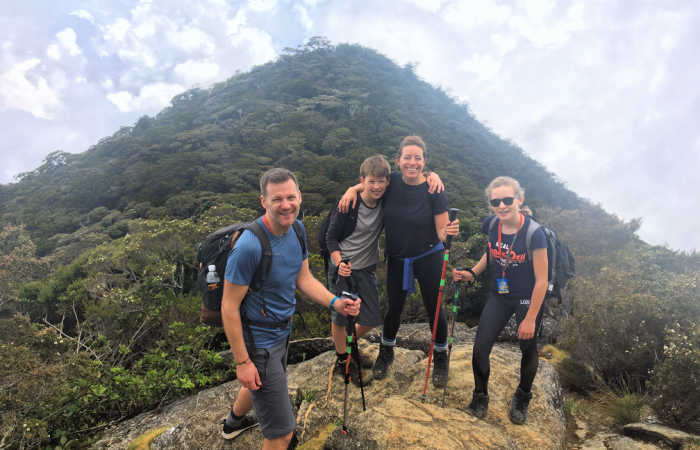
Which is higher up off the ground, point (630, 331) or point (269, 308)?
point (269, 308)

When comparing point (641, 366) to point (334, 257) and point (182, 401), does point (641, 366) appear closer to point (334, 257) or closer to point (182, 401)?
point (334, 257)

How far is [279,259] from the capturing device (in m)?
2.35

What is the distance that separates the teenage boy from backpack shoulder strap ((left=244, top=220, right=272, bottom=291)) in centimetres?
114

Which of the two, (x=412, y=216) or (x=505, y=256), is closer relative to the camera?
(x=505, y=256)

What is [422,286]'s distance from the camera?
352cm

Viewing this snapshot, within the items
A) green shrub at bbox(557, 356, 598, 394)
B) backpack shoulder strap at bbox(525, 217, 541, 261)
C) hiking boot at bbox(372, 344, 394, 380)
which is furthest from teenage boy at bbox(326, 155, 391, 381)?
green shrub at bbox(557, 356, 598, 394)

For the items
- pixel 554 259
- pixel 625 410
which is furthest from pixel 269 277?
pixel 625 410

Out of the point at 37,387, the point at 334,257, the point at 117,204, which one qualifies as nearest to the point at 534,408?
the point at 334,257

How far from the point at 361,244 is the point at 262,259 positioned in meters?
1.36

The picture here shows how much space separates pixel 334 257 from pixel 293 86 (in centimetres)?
6051

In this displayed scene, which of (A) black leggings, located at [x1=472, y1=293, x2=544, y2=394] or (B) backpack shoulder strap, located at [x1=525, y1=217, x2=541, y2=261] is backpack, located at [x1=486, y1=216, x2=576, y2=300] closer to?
(B) backpack shoulder strap, located at [x1=525, y1=217, x2=541, y2=261]

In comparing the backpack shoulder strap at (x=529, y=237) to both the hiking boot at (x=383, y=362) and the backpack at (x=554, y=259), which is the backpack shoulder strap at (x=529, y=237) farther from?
the hiking boot at (x=383, y=362)

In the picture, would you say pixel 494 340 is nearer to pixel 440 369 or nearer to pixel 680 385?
pixel 440 369

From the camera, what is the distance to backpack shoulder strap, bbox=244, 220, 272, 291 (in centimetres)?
224
